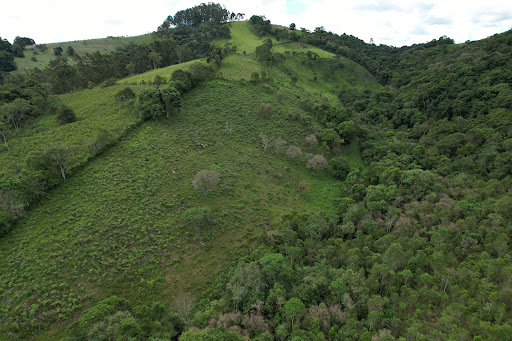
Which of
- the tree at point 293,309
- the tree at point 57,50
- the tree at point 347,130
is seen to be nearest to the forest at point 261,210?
the tree at point 293,309

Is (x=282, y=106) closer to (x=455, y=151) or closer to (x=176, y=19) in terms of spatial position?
(x=455, y=151)

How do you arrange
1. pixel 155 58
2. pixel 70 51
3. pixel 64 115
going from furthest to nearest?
pixel 70 51 < pixel 155 58 < pixel 64 115

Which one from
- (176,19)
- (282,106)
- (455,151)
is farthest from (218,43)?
(455,151)

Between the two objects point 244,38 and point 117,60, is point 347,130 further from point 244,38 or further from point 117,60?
point 244,38

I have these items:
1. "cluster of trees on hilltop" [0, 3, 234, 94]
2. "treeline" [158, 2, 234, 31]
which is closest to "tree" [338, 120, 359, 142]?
"cluster of trees on hilltop" [0, 3, 234, 94]

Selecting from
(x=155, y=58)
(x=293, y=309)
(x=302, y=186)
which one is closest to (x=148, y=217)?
(x=293, y=309)

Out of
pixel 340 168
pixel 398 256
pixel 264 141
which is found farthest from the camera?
pixel 264 141

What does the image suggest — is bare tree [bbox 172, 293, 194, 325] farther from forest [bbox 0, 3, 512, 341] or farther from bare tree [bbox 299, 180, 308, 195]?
bare tree [bbox 299, 180, 308, 195]
